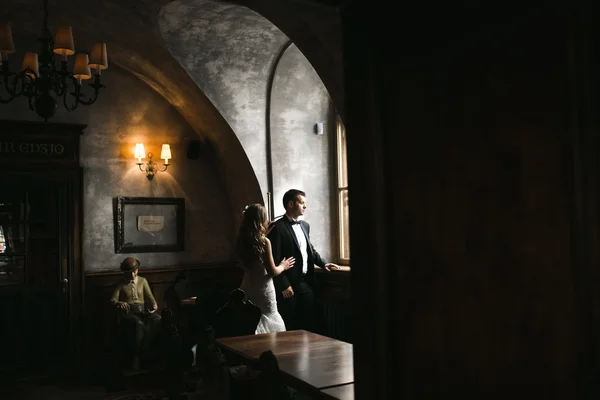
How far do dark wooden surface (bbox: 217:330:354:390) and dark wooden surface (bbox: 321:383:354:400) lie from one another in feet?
0.16

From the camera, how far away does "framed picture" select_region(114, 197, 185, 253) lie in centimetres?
678

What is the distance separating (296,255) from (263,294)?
3.31 ft

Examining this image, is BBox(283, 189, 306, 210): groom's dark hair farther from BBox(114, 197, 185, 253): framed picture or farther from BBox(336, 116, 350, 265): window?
BBox(114, 197, 185, 253): framed picture

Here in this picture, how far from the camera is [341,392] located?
227 cm

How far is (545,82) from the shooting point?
1.14m

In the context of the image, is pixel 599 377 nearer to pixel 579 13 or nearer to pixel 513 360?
pixel 513 360

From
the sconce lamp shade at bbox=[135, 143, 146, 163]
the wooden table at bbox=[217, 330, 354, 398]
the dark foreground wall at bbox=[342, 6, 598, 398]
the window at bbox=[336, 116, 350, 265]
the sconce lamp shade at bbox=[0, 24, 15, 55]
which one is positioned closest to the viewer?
the dark foreground wall at bbox=[342, 6, 598, 398]

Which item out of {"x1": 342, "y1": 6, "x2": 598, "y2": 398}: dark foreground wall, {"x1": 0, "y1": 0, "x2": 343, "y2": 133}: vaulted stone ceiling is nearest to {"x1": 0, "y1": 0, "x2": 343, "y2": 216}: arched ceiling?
{"x1": 0, "y1": 0, "x2": 343, "y2": 133}: vaulted stone ceiling

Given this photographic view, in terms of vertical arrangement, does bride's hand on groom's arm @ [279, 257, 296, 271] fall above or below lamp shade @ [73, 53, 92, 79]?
below

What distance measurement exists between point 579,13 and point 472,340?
2.33 feet

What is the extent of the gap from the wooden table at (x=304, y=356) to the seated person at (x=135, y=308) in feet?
9.55

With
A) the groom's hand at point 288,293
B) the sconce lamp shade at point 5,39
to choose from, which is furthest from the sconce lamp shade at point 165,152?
the sconce lamp shade at point 5,39

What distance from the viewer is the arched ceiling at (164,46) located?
3771 mm

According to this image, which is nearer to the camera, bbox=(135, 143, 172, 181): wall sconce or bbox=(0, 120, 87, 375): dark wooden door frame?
bbox=(0, 120, 87, 375): dark wooden door frame
